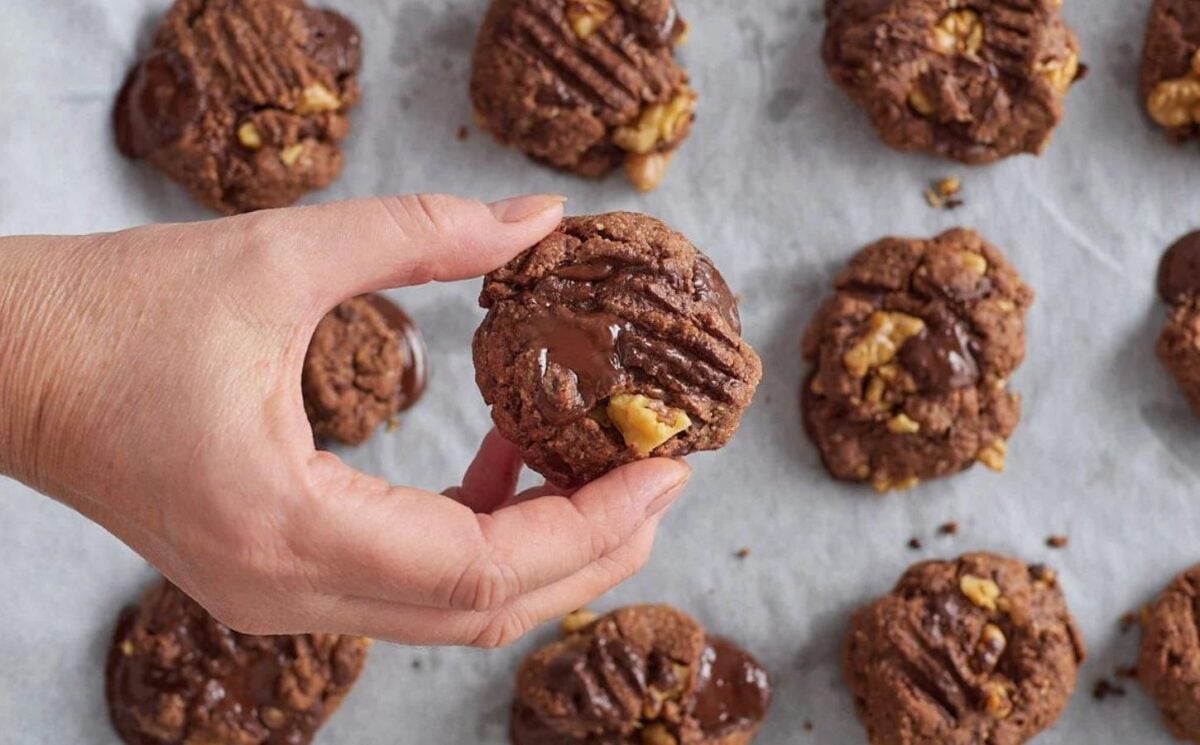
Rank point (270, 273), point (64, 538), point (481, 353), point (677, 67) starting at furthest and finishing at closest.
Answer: point (677, 67) → point (64, 538) → point (481, 353) → point (270, 273)

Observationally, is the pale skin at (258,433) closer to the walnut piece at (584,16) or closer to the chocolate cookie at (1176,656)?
the walnut piece at (584,16)

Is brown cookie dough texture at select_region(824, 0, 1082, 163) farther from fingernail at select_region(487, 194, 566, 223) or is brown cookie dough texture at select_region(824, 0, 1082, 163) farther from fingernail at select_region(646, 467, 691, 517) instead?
fingernail at select_region(646, 467, 691, 517)

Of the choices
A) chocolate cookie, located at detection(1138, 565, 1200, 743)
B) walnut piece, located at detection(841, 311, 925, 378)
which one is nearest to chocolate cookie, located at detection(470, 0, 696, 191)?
walnut piece, located at detection(841, 311, 925, 378)

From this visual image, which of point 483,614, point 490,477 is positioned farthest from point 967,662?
point 483,614

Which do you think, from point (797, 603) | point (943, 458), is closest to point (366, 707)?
point (797, 603)

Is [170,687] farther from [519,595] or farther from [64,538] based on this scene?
[519,595]

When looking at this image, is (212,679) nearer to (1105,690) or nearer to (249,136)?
(249,136)
